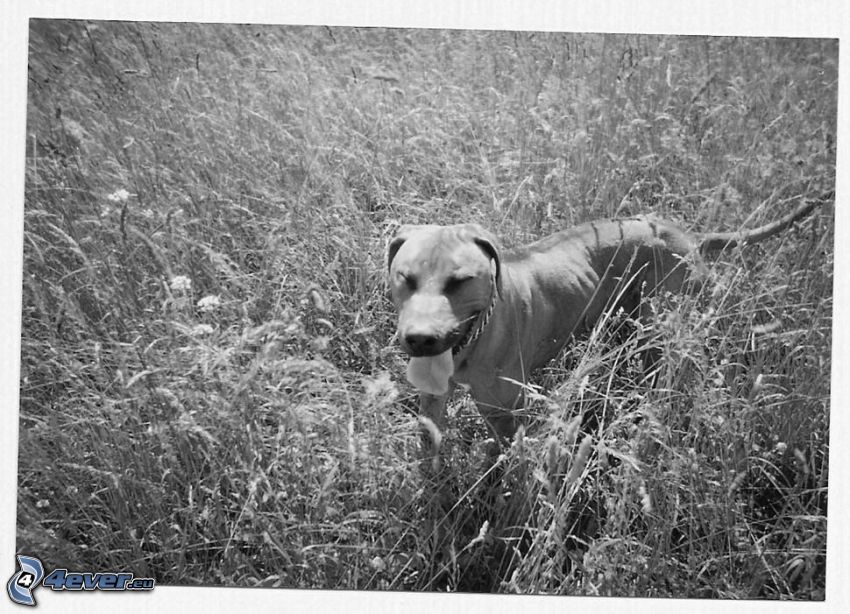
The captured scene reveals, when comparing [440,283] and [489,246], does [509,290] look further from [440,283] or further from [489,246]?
[440,283]

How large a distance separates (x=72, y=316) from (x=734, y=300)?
248 centimetres

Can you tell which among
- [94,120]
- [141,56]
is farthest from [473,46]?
[94,120]

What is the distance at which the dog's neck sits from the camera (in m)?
2.37

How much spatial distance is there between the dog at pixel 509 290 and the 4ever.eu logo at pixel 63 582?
1141 mm

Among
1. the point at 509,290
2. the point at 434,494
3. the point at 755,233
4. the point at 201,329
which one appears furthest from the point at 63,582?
the point at 755,233

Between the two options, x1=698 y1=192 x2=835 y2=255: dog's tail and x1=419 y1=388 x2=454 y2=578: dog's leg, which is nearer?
x1=419 y1=388 x2=454 y2=578: dog's leg

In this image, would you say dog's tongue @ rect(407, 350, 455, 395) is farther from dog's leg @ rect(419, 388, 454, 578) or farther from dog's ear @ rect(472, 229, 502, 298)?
dog's ear @ rect(472, 229, 502, 298)

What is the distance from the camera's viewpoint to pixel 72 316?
2.57 metres

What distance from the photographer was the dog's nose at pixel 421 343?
7.05ft

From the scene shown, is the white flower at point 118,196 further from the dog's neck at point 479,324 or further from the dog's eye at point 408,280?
the dog's neck at point 479,324

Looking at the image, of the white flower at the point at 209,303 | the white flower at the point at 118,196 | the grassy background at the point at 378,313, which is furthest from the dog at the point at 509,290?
the white flower at the point at 118,196

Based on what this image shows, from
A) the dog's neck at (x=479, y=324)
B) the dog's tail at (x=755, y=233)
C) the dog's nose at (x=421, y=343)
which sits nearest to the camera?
the dog's nose at (x=421, y=343)

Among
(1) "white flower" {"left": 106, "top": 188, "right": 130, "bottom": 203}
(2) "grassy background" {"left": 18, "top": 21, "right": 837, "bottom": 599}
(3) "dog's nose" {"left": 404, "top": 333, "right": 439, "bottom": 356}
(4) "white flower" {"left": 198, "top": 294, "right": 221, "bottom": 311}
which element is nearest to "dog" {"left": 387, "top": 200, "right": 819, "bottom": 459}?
(3) "dog's nose" {"left": 404, "top": 333, "right": 439, "bottom": 356}

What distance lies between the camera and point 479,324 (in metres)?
2.39
